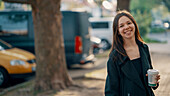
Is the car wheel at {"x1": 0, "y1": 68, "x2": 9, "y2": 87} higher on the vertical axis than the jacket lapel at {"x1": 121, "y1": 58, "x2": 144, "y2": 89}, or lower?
lower

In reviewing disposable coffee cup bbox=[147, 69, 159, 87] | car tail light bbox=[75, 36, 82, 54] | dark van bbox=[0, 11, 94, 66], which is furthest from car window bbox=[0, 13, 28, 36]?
disposable coffee cup bbox=[147, 69, 159, 87]

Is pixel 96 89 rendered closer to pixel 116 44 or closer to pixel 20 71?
pixel 20 71

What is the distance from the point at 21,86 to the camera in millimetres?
7977

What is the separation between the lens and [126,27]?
116 inches

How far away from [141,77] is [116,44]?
398mm

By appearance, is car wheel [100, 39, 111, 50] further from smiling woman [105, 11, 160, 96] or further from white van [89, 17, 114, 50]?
smiling woman [105, 11, 160, 96]

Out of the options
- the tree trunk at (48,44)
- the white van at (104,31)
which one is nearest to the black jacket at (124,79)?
the tree trunk at (48,44)

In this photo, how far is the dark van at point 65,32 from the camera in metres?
10.2

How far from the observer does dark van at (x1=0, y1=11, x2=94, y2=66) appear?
33.4 ft

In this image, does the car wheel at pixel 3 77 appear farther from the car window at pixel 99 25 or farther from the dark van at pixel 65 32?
the car window at pixel 99 25

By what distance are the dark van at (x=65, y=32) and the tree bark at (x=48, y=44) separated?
2851mm

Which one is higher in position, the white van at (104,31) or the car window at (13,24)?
the car window at (13,24)

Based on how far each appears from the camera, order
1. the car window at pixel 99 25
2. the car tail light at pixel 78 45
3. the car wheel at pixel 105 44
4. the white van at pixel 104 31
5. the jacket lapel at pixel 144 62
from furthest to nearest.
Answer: the car window at pixel 99 25
the white van at pixel 104 31
the car wheel at pixel 105 44
the car tail light at pixel 78 45
the jacket lapel at pixel 144 62

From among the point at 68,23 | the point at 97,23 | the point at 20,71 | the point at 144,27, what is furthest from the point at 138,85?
the point at 144,27
